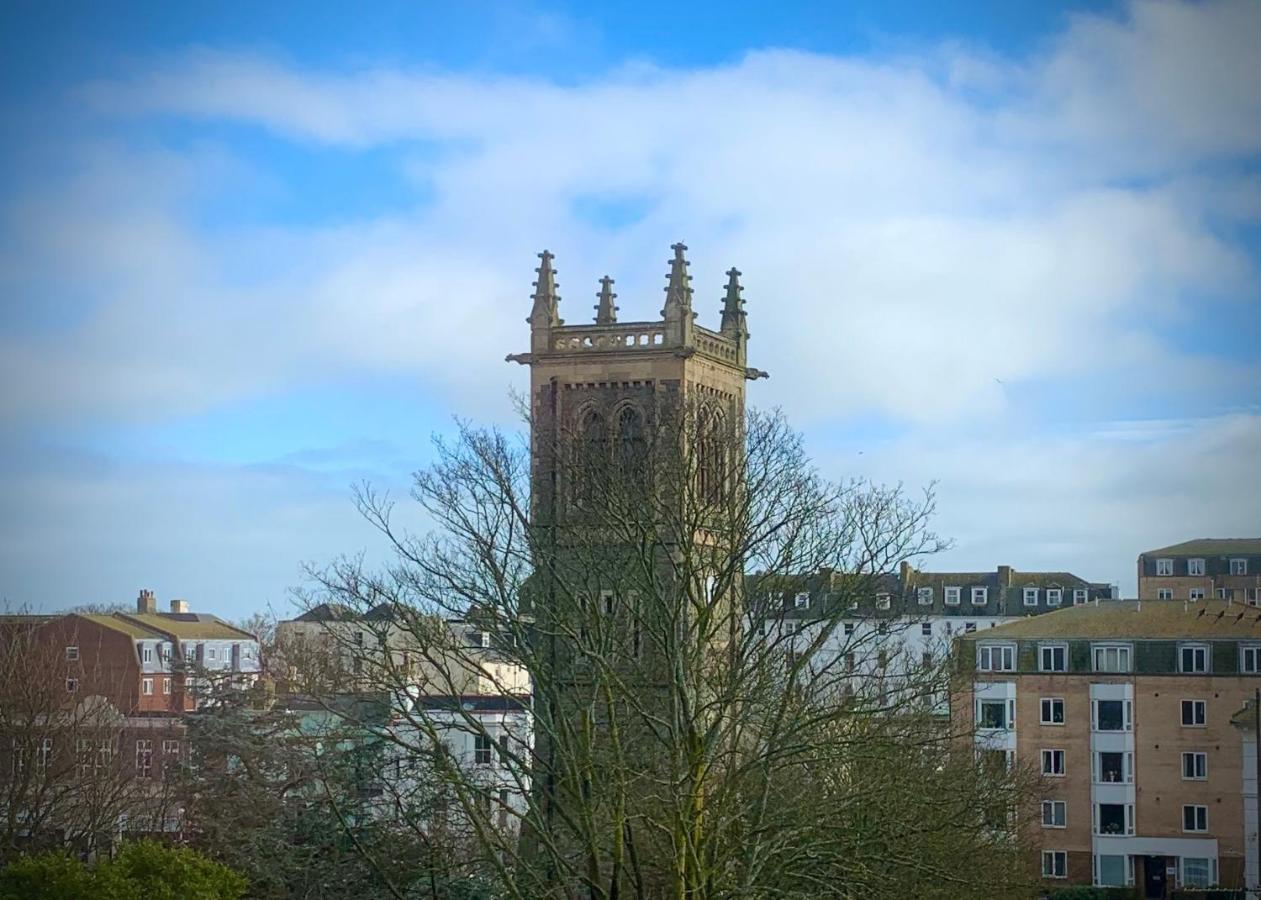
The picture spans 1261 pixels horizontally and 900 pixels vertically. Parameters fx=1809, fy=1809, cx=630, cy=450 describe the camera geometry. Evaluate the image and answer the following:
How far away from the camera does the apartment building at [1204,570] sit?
400ft

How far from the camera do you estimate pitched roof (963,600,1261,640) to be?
6800cm

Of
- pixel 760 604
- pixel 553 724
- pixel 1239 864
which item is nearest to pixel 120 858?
pixel 553 724

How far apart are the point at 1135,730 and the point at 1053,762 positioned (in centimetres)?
337

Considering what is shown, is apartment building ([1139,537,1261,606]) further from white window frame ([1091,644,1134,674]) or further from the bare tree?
the bare tree

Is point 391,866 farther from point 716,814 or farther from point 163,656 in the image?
point 163,656

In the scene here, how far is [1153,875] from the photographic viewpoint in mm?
67750

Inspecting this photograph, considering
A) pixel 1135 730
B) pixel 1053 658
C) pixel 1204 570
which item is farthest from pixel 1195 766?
pixel 1204 570

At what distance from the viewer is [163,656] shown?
66938 millimetres

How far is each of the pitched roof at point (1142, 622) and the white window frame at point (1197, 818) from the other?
6242mm

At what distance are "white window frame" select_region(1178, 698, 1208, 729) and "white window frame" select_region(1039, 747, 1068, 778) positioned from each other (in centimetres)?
463

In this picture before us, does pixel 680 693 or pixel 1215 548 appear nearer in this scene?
pixel 680 693

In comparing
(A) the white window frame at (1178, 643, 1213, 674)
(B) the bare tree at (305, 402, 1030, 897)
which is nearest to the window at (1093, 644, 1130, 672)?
(A) the white window frame at (1178, 643, 1213, 674)

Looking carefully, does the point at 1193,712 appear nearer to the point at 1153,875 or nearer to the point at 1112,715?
the point at 1112,715

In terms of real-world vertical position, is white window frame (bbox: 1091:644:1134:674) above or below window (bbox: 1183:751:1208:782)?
above
